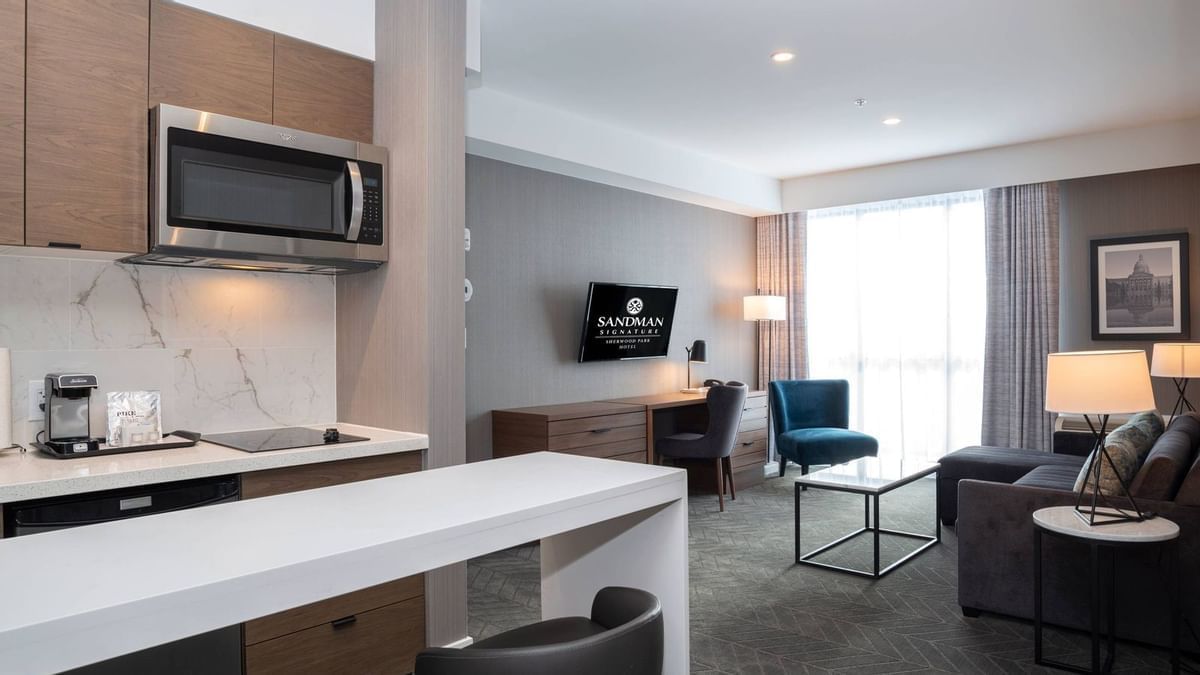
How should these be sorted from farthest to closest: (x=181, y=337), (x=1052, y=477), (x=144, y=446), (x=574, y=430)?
(x=574, y=430) < (x=1052, y=477) < (x=181, y=337) < (x=144, y=446)

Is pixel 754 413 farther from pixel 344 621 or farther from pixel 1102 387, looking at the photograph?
pixel 344 621

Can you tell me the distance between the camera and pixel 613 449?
5098 millimetres

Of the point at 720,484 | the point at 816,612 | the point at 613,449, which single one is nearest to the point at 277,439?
the point at 816,612

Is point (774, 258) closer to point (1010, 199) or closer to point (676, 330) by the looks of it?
point (676, 330)

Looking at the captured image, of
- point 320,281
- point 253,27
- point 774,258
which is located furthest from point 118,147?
point 774,258

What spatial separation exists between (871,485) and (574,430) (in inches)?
69.3

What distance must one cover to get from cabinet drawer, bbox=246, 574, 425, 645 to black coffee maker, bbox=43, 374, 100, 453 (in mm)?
776

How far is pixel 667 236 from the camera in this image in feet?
21.6

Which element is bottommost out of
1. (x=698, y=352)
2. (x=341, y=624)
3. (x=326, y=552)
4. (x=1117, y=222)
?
(x=341, y=624)

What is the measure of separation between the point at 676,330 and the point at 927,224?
2.49 meters

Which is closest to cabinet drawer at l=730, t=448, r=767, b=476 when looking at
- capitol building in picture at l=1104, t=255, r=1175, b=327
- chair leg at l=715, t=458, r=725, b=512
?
chair leg at l=715, t=458, r=725, b=512

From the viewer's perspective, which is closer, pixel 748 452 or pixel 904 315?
pixel 748 452

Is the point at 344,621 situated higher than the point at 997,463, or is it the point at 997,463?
the point at 997,463

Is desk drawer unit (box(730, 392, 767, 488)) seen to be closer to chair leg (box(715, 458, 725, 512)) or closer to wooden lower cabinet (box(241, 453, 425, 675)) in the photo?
chair leg (box(715, 458, 725, 512))
